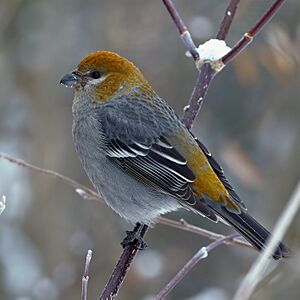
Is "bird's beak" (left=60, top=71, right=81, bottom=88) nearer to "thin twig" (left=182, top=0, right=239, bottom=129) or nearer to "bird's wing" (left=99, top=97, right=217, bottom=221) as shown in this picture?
"bird's wing" (left=99, top=97, right=217, bottom=221)

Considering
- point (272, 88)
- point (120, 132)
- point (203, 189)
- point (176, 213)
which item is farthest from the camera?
point (176, 213)

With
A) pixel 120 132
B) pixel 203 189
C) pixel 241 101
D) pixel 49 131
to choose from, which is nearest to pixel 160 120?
pixel 120 132

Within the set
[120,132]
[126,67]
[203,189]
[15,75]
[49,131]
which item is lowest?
[203,189]

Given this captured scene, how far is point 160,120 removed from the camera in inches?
178

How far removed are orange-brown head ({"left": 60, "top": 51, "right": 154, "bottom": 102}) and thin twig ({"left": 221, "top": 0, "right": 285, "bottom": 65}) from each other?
1.01 meters

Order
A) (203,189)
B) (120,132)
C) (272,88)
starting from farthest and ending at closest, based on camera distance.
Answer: (272,88) < (120,132) < (203,189)

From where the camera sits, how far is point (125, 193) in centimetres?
441

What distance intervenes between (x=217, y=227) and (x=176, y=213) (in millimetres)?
415

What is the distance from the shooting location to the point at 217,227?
684 cm

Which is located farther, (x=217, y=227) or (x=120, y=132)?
(x=217, y=227)

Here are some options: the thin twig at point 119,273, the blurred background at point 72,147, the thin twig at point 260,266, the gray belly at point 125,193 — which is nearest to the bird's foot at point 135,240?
the thin twig at point 119,273

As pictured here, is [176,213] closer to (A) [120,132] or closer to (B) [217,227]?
(B) [217,227]

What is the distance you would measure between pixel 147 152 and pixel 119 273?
44.7 inches

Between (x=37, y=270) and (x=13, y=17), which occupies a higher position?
(x=13, y=17)
